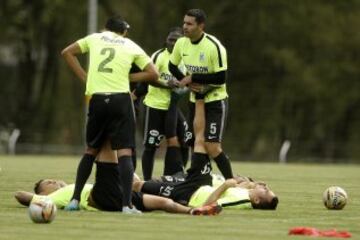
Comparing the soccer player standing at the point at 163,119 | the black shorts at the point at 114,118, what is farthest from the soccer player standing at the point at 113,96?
the soccer player standing at the point at 163,119

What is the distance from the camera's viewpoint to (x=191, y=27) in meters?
15.9

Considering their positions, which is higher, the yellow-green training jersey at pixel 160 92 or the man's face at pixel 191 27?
the man's face at pixel 191 27

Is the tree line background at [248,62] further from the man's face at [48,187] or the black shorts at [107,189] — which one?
the black shorts at [107,189]

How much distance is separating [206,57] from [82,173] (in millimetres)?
2713

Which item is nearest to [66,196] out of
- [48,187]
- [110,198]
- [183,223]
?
[48,187]

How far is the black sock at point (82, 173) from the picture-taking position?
14.2 metres

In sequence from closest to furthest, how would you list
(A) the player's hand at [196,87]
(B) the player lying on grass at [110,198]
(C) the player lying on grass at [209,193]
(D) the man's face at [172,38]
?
(B) the player lying on grass at [110,198]
(C) the player lying on grass at [209,193]
(A) the player's hand at [196,87]
(D) the man's face at [172,38]

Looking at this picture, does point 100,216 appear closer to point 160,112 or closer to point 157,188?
point 157,188

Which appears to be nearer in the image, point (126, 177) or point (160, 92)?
point (126, 177)

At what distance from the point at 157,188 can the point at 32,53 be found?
38.1 metres

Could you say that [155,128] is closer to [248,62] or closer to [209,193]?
[209,193]

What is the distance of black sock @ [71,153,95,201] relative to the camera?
14.2 m

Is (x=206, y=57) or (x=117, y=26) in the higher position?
(x=117, y=26)

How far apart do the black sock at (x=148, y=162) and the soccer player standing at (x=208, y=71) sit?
10.4 ft
